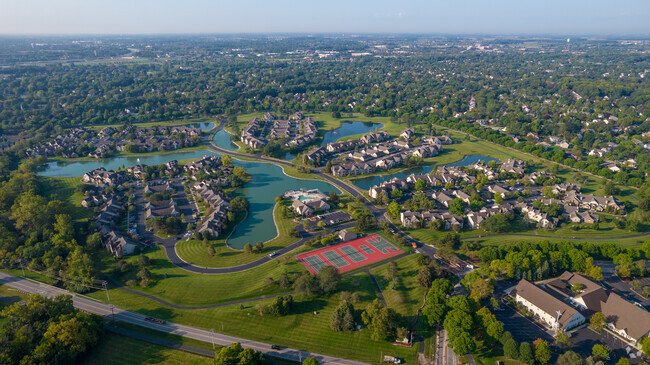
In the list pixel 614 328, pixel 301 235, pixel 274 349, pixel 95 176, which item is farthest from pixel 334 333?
pixel 95 176

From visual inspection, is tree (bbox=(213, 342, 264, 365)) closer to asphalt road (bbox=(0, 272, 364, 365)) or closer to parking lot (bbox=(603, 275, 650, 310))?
asphalt road (bbox=(0, 272, 364, 365))

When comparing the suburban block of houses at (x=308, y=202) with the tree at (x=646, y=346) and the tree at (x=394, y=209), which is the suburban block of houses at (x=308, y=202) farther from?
the tree at (x=646, y=346)

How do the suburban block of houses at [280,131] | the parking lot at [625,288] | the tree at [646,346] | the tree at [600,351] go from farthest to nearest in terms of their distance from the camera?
1. the suburban block of houses at [280,131]
2. the parking lot at [625,288]
3. the tree at [646,346]
4. the tree at [600,351]

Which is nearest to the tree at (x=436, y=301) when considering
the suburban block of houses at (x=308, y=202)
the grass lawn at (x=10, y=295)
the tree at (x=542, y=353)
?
the tree at (x=542, y=353)

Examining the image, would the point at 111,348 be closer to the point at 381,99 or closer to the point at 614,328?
the point at 614,328

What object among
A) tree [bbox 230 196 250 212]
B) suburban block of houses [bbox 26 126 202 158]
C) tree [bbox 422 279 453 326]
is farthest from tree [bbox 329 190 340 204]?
suburban block of houses [bbox 26 126 202 158]

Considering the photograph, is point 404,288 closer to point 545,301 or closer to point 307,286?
point 307,286

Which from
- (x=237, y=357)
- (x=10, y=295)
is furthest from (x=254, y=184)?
(x=237, y=357)
